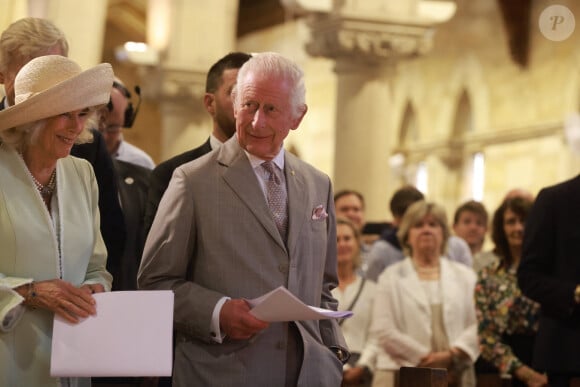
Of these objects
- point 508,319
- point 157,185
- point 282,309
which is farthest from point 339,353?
point 508,319

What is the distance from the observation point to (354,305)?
780 centimetres

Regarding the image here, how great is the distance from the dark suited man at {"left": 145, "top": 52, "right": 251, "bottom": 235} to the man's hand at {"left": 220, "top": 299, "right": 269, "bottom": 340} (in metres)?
1.21

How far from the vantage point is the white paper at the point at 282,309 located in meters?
3.82

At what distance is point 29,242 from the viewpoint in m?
4.04

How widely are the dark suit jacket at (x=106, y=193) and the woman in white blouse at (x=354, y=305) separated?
2.67 m

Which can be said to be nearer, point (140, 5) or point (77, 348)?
point (77, 348)

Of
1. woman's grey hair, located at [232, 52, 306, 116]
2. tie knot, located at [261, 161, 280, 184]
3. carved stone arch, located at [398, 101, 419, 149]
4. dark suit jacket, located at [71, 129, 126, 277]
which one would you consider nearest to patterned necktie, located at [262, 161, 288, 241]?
tie knot, located at [261, 161, 280, 184]

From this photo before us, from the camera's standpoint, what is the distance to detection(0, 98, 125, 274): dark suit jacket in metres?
4.95

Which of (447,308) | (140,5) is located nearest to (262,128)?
(447,308)

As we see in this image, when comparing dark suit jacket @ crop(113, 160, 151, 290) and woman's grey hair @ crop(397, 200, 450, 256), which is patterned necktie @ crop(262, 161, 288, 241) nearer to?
dark suit jacket @ crop(113, 160, 151, 290)

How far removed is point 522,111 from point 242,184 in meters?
13.2

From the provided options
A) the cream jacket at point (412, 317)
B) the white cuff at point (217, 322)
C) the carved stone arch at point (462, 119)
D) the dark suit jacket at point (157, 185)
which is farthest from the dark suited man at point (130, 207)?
the carved stone arch at point (462, 119)

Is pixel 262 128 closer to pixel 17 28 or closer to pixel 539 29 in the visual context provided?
pixel 17 28

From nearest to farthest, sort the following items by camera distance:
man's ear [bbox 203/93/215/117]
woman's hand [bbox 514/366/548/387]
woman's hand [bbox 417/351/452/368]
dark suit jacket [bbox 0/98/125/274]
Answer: dark suit jacket [bbox 0/98/125/274] → man's ear [bbox 203/93/215/117] → woman's hand [bbox 514/366/548/387] → woman's hand [bbox 417/351/452/368]
